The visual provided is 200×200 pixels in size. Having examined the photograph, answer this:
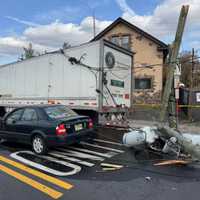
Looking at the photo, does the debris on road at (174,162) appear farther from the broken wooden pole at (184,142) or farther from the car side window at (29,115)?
the car side window at (29,115)

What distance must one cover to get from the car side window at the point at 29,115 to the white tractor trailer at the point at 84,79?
2.68m

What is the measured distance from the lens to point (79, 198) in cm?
428

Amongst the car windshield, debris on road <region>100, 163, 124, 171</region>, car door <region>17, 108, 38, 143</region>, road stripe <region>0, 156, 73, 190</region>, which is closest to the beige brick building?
the car windshield

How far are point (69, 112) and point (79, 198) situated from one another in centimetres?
416

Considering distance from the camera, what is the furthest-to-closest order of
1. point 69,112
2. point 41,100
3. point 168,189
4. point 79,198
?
point 41,100 → point 69,112 → point 168,189 → point 79,198

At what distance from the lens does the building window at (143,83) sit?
23.2m

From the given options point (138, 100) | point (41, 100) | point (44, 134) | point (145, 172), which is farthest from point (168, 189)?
point (138, 100)

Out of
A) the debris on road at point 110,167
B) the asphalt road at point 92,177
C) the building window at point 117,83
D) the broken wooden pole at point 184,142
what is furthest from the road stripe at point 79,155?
the building window at point 117,83

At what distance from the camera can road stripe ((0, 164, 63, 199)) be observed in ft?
14.7

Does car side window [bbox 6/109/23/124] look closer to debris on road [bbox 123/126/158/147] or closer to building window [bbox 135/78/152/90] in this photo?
debris on road [bbox 123/126/158/147]

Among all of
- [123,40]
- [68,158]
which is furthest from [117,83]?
[123,40]

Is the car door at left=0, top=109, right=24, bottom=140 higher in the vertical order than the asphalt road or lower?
higher

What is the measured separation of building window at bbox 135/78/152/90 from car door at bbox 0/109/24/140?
16.6 meters

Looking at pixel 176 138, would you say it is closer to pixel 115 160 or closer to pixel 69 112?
pixel 115 160
